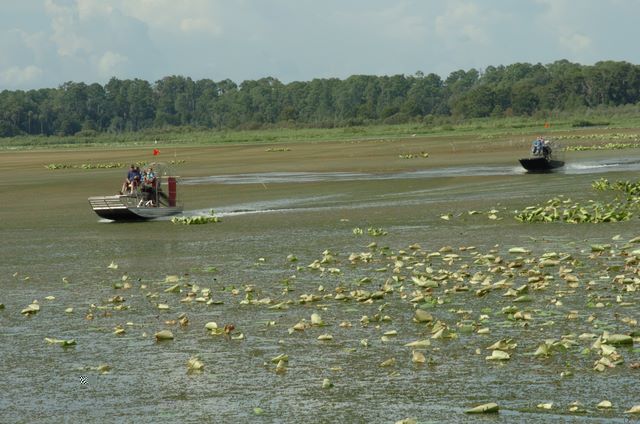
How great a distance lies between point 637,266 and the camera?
928 inches

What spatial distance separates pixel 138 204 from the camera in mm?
43406

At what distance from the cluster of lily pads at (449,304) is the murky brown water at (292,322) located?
0.25 ft

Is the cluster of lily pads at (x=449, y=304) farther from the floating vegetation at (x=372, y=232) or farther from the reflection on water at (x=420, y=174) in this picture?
the reflection on water at (x=420, y=174)

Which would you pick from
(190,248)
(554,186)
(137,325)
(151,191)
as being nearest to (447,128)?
(554,186)

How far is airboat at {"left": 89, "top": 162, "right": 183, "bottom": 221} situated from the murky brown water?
1092 millimetres

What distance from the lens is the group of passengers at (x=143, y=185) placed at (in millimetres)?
43469

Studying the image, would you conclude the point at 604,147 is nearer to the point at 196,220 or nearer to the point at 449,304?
the point at 196,220

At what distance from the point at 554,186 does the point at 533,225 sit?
18.6 m

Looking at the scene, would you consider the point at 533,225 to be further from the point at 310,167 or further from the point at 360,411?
the point at 310,167

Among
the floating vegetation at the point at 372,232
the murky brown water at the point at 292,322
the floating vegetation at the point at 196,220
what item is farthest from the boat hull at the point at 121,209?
the floating vegetation at the point at 372,232

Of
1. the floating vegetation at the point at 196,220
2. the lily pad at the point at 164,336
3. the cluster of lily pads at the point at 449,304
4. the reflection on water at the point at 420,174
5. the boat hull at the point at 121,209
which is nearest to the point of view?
the cluster of lily pads at the point at 449,304

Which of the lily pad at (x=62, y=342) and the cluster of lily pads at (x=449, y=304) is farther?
the lily pad at (x=62, y=342)

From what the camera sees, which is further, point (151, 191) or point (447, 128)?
point (447, 128)

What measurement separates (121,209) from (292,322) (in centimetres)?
2274
